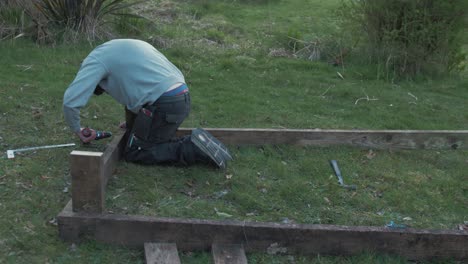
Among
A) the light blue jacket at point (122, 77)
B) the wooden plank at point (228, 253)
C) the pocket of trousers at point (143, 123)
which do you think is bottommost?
the wooden plank at point (228, 253)

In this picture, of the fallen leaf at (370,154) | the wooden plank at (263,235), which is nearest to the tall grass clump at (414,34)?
the fallen leaf at (370,154)

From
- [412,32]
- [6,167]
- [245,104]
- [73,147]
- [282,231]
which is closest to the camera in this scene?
[282,231]

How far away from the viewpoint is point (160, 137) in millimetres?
5141

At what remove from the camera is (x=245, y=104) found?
7.17 metres

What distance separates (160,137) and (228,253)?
5.43ft

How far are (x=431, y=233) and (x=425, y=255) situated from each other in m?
0.16

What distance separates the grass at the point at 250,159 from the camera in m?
4.34

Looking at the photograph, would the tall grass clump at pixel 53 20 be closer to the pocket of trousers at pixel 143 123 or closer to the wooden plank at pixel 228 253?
the pocket of trousers at pixel 143 123

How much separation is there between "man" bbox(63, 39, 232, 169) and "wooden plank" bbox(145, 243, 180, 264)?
52.4 inches

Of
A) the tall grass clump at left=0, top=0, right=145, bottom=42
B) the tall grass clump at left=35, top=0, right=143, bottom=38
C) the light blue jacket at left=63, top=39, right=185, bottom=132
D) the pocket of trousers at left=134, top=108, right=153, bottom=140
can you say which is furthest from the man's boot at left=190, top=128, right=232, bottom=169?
the tall grass clump at left=35, top=0, right=143, bottom=38

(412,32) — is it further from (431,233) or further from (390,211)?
(431,233)

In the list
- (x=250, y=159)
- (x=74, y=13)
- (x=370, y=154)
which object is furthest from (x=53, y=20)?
(x=370, y=154)

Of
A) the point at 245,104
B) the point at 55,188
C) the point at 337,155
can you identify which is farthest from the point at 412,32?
the point at 55,188

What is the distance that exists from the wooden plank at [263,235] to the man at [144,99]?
115 centimetres
